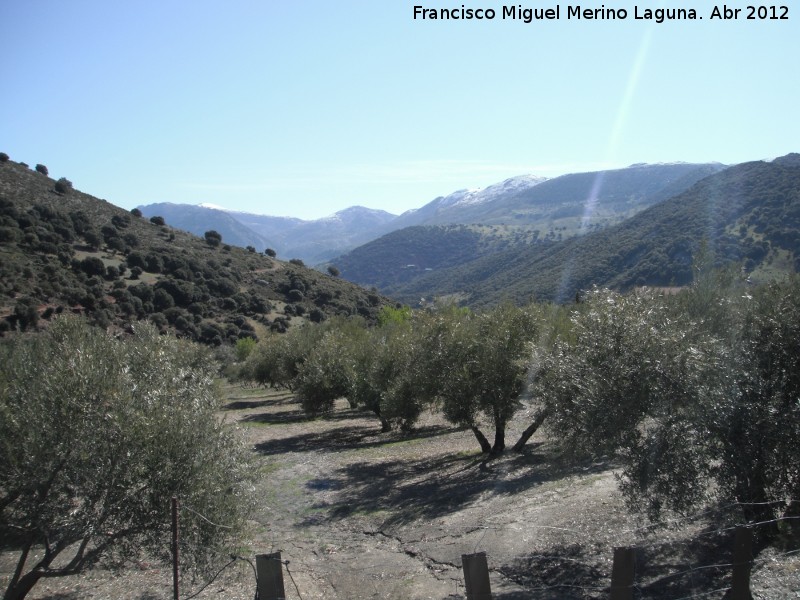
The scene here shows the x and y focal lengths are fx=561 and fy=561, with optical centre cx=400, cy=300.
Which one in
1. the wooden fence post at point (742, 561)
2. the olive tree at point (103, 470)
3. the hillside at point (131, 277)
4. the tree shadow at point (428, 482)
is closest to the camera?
the wooden fence post at point (742, 561)

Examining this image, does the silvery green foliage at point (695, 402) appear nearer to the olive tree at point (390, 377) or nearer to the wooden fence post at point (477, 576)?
the wooden fence post at point (477, 576)

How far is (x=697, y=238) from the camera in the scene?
104875 millimetres

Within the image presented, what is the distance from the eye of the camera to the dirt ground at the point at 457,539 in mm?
12070

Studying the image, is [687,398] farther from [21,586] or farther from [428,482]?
[428,482]

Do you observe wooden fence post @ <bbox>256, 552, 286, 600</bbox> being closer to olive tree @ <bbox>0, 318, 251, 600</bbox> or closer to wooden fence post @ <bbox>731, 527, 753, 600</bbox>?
olive tree @ <bbox>0, 318, 251, 600</bbox>

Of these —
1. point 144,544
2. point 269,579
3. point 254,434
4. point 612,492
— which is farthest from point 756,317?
point 254,434

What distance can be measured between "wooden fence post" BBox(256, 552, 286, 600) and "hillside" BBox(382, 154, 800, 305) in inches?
2752

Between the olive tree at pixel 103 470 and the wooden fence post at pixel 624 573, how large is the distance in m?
7.82

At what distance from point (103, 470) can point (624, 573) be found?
9195 millimetres

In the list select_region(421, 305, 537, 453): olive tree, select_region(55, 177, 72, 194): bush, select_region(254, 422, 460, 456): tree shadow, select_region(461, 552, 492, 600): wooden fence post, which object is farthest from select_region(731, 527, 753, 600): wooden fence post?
select_region(55, 177, 72, 194): bush

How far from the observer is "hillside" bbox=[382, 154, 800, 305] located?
8775 centimetres

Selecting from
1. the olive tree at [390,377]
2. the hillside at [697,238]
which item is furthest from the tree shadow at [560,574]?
the hillside at [697,238]

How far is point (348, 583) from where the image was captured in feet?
48.0

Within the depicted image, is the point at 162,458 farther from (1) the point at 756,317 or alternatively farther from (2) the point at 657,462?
(1) the point at 756,317
